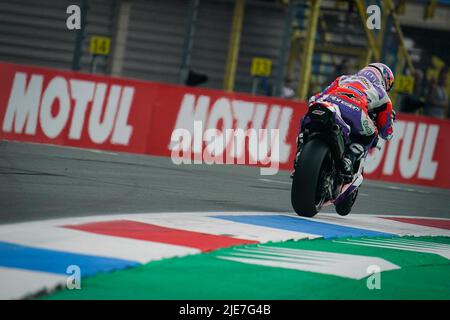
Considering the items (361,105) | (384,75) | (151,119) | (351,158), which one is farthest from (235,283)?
(151,119)

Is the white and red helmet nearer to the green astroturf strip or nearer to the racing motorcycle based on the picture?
the racing motorcycle

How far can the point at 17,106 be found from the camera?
19.3m

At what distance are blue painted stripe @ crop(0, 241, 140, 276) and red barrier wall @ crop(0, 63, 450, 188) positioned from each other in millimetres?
11928

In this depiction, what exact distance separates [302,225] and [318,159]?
0.59 meters

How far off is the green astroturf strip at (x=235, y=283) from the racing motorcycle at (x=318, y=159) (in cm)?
218

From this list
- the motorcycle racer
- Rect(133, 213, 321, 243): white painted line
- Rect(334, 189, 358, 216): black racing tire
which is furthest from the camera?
Rect(334, 189, 358, 216): black racing tire

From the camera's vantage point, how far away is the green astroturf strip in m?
6.39

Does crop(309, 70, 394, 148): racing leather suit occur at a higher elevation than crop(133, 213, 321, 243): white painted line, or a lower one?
higher

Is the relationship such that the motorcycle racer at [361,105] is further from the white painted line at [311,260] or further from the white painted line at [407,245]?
the white painted line at [311,260]

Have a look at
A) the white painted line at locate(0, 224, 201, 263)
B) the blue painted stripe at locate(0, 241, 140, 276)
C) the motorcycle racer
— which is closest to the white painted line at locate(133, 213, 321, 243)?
the white painted line at locate(0, 224, 201, 263)

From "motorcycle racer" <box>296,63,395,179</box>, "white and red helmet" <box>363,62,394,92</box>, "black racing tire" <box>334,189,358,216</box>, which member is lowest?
"black racing tire" <box>334,189,358,216</box>

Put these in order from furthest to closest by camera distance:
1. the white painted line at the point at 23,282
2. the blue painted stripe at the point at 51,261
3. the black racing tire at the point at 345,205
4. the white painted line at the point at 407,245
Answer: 1. the black racing tire at the point at 345,205
2. the white painted line at the point at 407,245
3. the blue painted stripe at the point at 51,261
4. the white painted line at the point at 23,282

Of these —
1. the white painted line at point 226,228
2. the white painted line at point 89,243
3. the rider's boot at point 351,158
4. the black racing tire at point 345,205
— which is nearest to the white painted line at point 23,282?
the white painted line at point 89,243

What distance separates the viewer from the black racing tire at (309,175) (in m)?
10.6
